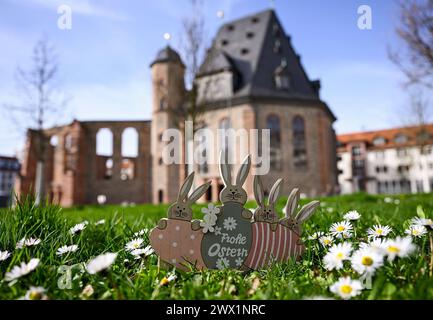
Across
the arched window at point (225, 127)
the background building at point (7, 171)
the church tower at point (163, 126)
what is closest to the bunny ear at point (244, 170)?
the arched window at point (225, 127)

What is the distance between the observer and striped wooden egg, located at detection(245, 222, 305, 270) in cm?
215

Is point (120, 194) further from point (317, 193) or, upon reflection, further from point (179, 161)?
point (317, 193)

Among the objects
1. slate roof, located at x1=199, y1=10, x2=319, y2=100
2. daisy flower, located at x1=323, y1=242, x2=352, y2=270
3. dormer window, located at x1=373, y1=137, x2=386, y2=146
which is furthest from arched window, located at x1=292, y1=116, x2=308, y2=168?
dormer window, located at x1=373, y1=137, x2=386, y2=146

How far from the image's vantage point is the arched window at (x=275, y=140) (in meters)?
26.0

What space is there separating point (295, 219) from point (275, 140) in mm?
24540

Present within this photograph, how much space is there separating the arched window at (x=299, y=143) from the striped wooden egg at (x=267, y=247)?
2479cm

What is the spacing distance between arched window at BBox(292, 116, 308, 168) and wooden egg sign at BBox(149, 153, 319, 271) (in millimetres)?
24814

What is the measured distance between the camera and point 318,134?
26875 mm

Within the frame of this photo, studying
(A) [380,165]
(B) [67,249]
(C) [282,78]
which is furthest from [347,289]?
(A) [380,165]

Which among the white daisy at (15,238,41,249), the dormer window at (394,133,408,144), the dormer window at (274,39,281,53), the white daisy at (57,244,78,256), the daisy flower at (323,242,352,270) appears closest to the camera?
the daisy flower at (323,242,352,270)

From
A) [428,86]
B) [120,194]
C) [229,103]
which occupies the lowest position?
[120,194]

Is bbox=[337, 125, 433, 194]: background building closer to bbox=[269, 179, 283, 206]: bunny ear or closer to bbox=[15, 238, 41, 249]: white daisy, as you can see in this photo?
bbox=[269, 179, 283, 206]: bunny ear

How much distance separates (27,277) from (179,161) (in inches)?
901
